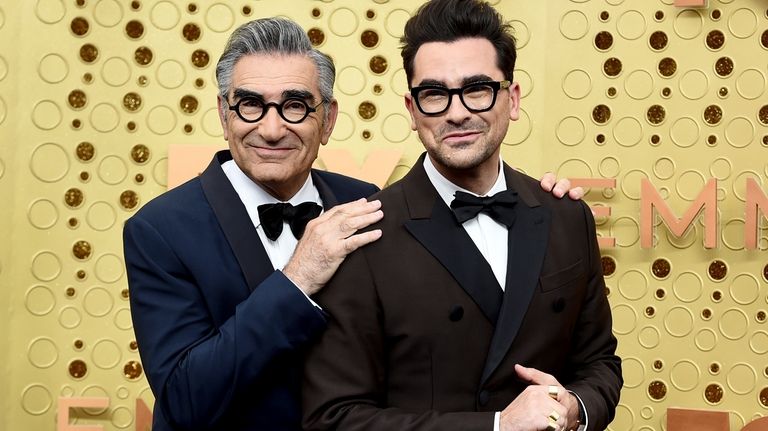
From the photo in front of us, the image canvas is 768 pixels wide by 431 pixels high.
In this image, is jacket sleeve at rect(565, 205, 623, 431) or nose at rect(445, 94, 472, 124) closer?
nose at rect(445, 94, 472, 124)

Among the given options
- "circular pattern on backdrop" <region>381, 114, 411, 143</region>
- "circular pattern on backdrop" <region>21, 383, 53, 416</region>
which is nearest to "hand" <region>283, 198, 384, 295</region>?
"circular pattern on backdrop" <region>381, 114, 411, 143</region>

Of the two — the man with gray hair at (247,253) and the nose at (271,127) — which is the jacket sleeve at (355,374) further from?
the nose at (271,127)

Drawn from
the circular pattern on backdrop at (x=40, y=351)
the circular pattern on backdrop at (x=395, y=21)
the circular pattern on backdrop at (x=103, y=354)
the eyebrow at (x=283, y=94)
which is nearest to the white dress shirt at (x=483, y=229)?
the eyebrow at (x=283, y=94)

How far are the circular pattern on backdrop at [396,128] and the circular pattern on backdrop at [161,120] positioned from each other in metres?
0.78

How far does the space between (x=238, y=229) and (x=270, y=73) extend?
36 centimetres

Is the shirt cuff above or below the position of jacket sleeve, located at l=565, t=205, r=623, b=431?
below

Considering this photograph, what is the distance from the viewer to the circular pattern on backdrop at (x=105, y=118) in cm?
366

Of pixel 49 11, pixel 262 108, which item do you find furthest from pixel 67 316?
pixel 262 108

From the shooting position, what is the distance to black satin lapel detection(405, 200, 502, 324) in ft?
6.57

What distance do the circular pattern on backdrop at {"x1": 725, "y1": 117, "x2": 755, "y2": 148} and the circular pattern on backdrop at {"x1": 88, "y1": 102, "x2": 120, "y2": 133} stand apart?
2231 millimetres

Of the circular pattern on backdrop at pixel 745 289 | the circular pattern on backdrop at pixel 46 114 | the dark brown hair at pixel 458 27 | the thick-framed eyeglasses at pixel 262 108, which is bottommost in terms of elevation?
the circular pattern on backdrop at pixel 745 289

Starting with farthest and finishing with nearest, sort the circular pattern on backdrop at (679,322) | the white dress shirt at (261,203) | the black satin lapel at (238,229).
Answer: the circular pattern on backdrop at (679,322) < the white dress shirt at (261,203) < the black satin lapel at (238,229)

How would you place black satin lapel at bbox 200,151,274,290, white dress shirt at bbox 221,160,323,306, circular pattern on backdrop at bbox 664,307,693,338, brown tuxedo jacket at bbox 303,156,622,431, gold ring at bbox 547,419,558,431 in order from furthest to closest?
1. circular pattern on backdrop at bbox 664,307,693,338
2. white dress shirt at bbox 221,160,323,306
3. black satin lapel at bbox 200,151,274,290
4. brown tuxedo jacket at bbox 303,156,622,431
5. gold ring at bbox 547,419,558,431

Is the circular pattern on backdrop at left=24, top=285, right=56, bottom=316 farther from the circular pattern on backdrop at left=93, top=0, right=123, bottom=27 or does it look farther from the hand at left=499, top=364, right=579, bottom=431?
the hand at left=499, top=364, right=579, bottom=431
